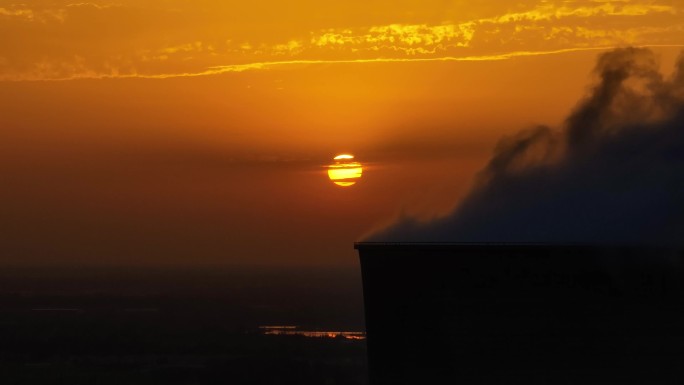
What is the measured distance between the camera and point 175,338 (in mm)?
71500

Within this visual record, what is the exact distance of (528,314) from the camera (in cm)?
1973

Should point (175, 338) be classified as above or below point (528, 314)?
above

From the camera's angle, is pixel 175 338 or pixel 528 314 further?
pixel 175 338

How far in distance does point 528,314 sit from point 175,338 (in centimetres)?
5428

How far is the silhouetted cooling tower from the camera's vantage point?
19141mm

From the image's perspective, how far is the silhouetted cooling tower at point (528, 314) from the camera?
19141 mm

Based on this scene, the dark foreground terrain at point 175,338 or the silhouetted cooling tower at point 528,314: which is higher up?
the dark foreground terrain at point 175,338

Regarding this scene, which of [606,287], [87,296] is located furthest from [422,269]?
[87,296]

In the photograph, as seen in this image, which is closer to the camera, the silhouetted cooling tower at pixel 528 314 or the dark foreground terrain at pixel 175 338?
the silhouetted cooling tower at pixel 528 314

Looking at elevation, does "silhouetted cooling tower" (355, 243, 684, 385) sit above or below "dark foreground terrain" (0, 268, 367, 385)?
below

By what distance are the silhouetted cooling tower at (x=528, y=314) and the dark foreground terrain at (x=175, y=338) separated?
1151 inches

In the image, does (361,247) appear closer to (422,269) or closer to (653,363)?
(422,269)

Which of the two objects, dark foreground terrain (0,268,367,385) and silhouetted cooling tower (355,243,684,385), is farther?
dark foreground terrain (0,268,367,385)

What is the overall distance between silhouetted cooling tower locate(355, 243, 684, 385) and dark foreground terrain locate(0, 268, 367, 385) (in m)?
29.2
